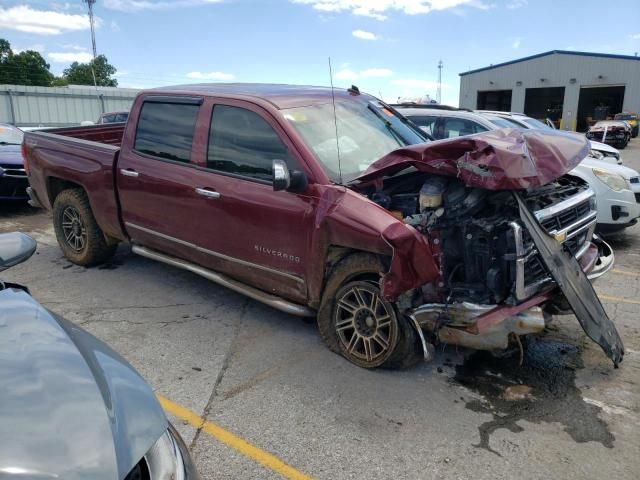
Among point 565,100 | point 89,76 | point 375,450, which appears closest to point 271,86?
point 375,450

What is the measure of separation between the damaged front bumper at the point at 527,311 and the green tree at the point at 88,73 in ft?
274

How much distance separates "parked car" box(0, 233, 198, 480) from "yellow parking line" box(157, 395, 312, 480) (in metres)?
0.95

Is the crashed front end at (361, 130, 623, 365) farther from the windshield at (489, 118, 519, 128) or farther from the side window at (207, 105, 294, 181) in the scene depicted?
the windshield at (489, 118, 519, 128)

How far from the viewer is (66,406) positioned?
1746 millimetres

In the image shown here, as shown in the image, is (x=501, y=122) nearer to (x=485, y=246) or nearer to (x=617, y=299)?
(x=617, y=299)

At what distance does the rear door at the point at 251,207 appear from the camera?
3.98 m

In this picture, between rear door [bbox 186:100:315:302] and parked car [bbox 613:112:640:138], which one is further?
parked car [bbox 613:112:640:138]

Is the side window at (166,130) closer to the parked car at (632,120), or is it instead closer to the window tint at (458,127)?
the window tint at (458,127)

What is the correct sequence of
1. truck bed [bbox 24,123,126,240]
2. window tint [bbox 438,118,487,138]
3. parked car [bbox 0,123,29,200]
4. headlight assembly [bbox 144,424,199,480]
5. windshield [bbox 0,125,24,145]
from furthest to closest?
1. windshield [bbox 0,125,24,145]
2. parked car [bbox 0,123,29,200]
3. window tint [bbox 438,118,487,138]
4. truck bed [bbox 24,123,126,240]
5. headlight assembly [bbox 144,424,199,480]

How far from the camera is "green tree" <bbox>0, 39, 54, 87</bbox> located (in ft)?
196

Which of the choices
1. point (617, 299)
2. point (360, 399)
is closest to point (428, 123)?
point (617, 299)

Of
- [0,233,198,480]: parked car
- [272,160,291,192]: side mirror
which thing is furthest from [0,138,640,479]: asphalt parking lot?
[272,160,291,192]: side mirror

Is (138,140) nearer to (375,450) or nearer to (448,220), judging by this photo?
(448,220)

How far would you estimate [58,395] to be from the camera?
5.87 ft
